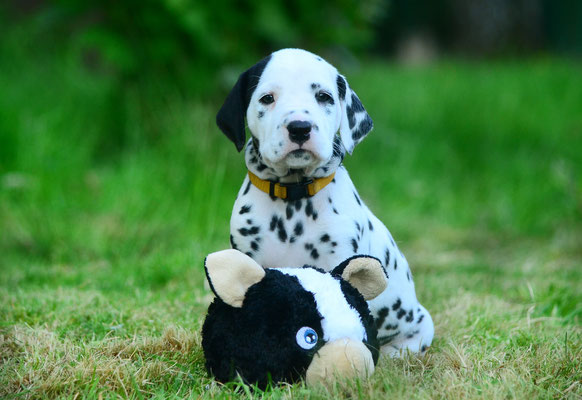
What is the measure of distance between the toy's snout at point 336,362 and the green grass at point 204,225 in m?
0.07

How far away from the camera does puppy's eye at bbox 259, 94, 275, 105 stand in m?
2.92

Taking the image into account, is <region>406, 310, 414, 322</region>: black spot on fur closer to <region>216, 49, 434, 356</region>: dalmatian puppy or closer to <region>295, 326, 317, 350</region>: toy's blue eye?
<region>216, 49, 434, 356</region>: dalmatian puppy

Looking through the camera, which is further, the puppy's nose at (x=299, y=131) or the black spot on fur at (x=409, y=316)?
the black spot on fur at (x=409, y=316)

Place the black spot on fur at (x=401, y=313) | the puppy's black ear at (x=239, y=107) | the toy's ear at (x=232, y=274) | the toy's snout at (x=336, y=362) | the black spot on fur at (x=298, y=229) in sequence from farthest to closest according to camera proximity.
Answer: the black spot on fur at (x=401, y=313)
the puppy's black ear at (x=239, y=107)
the black spot on fur at (x=298, y=229)
the toy's ear at (x=232, y=274)
the toy's snout at (x=336, y=362)

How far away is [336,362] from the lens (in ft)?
8.31

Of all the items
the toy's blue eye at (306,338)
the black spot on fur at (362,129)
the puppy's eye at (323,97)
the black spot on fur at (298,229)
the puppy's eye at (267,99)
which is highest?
the puppy's eye at (323,97)

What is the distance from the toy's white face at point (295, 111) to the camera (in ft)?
9.03

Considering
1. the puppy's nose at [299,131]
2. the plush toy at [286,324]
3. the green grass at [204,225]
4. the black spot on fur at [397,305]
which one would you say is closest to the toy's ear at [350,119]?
the puppy's nose at [299,131]

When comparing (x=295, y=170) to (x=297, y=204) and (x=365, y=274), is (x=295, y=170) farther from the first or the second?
(x=365, y=274)

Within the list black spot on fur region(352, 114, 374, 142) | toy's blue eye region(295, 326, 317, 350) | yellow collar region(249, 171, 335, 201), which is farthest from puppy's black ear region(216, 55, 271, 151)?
toy's blue eye region(295, 326, 317, 350)

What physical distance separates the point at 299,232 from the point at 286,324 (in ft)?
1.55

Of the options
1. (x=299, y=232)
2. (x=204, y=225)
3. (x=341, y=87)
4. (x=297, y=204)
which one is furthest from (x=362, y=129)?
(x=204, y=225)

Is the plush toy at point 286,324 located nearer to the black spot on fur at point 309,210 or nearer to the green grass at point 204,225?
the green grass at point 204,225

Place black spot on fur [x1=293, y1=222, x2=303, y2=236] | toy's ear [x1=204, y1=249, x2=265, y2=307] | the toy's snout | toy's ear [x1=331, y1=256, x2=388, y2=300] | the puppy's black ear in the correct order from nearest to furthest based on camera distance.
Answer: the toy's snout < toy's ear [x1=204, y1=249, x2=265, y2=307] < toy's ear [x1=331, y1=256, x2=388, y2=300] < black spot on fur [x1=293, y1=222, x2=303, y2=236] < the puppy's black ear
